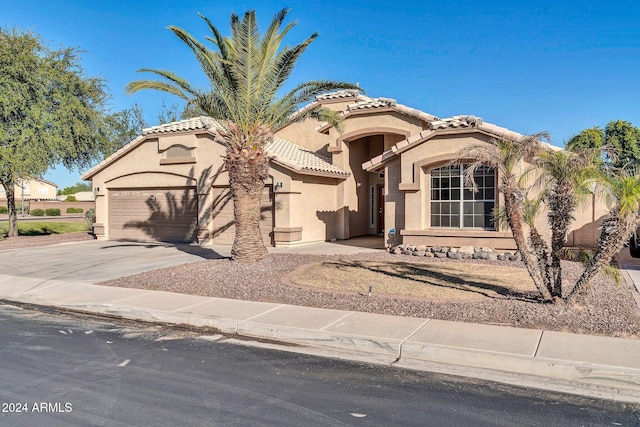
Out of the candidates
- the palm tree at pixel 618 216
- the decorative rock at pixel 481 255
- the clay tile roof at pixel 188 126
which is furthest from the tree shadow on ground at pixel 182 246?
the palm tree at pixel 618 216

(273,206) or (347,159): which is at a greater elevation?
(347,159)

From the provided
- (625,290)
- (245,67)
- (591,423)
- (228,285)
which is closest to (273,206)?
(245,67)

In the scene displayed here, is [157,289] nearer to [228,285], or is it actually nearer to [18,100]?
[228,285]

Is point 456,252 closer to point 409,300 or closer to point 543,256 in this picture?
point 543,256

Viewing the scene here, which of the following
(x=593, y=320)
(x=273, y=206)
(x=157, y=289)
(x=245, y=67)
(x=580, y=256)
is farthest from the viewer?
(x=273, y=206)

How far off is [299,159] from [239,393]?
15.2 meters

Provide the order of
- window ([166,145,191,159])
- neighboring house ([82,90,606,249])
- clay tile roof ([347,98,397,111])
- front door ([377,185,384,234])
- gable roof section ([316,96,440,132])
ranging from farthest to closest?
front door ([377,185,384,234]) < window ([166,145,191,159]) < clay tile roof ([347,98,397,111]) < gable roof section ([316,96,440,132]) < neighboring house ([82,90,606,249])

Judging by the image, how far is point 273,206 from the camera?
19297 millimetres

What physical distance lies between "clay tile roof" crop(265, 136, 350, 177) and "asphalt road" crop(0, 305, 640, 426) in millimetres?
11476

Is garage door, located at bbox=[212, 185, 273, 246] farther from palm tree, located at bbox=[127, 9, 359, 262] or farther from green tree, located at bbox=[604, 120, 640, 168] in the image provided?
green tree, located at bbox=[604, 120, 640, 168]

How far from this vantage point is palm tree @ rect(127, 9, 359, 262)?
1308 centimetres

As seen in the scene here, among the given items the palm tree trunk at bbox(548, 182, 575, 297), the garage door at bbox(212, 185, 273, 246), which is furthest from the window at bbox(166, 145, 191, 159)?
the palm tree trunk at bbox(548, 182, 575, 297)

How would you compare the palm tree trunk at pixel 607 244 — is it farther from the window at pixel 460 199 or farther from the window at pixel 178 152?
the window at pixel 178 152

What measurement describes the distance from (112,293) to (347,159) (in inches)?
528
